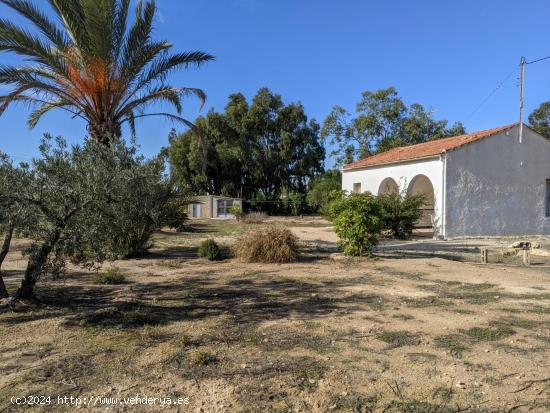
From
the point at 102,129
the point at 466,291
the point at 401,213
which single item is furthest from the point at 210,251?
the point at 401,213

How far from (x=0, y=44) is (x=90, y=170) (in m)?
7.08

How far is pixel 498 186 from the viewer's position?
19.1 metres

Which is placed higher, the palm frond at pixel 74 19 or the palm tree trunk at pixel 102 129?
the palm frond at pixel 74 19

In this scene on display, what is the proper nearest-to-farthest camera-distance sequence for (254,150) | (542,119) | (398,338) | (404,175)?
(398,338) < (404,175) < (254,150) < (542,119)

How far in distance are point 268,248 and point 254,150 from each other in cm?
2848

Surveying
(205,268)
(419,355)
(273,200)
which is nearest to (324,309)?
(419,355)

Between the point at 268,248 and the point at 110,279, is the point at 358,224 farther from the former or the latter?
the point at 110,279

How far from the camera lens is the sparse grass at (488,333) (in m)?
4.89

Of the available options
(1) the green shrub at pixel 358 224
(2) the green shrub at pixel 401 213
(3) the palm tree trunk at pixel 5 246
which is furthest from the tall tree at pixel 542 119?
(3) the palm tree trunk at pixel 5 246

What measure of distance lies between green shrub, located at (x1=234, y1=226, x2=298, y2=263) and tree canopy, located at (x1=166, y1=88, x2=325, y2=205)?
27.1m

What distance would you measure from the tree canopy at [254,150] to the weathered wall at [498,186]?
2162 centimetres

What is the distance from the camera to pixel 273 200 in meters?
39.0

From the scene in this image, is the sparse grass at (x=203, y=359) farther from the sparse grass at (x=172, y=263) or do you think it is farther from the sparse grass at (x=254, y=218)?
the sparse grass at (x=254, y=218)

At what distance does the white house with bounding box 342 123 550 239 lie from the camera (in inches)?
715
